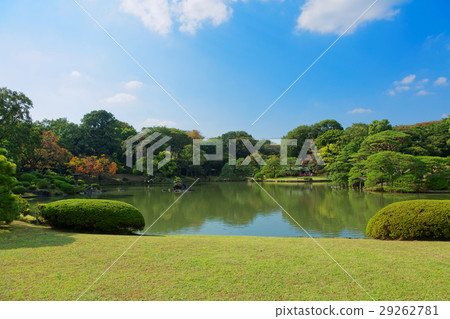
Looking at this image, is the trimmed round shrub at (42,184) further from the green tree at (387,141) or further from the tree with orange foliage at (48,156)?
the green tree at (387,141)

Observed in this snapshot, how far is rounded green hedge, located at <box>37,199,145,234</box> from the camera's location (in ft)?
22.7

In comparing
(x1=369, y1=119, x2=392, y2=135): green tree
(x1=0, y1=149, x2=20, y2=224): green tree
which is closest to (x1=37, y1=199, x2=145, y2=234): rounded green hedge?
(x1=0, y1=149, x2=20, y2=224): green tree

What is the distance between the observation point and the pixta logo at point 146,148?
A: 32750 mm

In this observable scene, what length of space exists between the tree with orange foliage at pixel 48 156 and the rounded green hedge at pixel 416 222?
92.5 feet

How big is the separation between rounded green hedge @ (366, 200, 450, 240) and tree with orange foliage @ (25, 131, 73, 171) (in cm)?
2821

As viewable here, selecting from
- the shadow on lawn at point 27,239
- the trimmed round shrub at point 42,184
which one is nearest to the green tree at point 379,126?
the trimmed round shrub at point 42,184

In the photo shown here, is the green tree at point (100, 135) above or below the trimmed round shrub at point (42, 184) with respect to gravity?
above

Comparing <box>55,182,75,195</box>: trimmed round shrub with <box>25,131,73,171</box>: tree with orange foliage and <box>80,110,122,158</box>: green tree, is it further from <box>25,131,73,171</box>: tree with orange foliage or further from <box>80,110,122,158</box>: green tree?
<box>80,110,122,158</box>: green tree

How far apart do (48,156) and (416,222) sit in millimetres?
30160

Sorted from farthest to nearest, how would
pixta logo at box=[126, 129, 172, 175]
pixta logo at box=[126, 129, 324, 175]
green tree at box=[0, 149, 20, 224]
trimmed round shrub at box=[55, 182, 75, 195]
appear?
pixta logo at box=[126, 129, 324, 175]
pixta logo at box=[126, 129, 172, 175]
trimmed round shrub at box=[55, 182, 75, 195]
green tree at box=[0, 149, 20, 224]

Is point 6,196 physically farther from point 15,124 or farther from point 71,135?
point 71,135

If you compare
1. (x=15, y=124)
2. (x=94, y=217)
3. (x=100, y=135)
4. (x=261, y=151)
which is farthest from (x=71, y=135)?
(x=94, y=217)

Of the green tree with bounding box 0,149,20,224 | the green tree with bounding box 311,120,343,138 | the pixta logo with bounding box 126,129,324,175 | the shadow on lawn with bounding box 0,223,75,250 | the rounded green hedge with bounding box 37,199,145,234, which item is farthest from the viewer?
the green tree with bounding box 311,120,343,138

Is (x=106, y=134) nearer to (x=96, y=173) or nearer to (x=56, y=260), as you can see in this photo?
(x=96, y=173)
